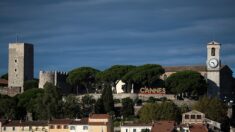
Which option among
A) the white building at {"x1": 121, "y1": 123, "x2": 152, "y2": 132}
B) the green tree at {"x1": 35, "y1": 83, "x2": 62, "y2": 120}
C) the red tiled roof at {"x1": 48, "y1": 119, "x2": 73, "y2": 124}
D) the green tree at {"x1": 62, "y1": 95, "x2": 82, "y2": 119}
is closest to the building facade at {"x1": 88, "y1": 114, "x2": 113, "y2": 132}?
the white building at {"x1": 121, "y1": 123, "x2": 152, "y2": 132}

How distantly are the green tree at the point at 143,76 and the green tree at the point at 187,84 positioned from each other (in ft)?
5.95

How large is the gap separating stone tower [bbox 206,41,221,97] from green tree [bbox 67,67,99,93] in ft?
48.3

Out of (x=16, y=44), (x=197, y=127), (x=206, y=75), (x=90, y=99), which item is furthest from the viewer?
(x=16, y=44)

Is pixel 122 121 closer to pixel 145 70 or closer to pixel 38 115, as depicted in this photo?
pixel 38 115

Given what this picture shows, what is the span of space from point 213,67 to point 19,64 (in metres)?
26.6

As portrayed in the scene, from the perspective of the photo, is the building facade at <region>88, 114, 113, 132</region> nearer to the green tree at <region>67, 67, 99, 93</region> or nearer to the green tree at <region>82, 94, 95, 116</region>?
the green tree at <region>82, 94, 95, 116</region>

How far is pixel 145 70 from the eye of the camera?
4358 inches

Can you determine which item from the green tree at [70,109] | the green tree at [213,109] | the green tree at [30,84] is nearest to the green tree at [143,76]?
the green tree at [30,84]

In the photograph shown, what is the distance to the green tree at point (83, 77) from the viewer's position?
114812mm

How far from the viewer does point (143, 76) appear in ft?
360

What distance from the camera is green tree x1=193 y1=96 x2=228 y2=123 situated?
9262cm

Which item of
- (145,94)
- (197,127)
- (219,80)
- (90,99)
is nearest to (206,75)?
(219,80)

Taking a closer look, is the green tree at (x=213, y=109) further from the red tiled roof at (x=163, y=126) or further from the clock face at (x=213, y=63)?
the clock face at (x=213, y=63)

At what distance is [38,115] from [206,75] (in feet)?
92.9
